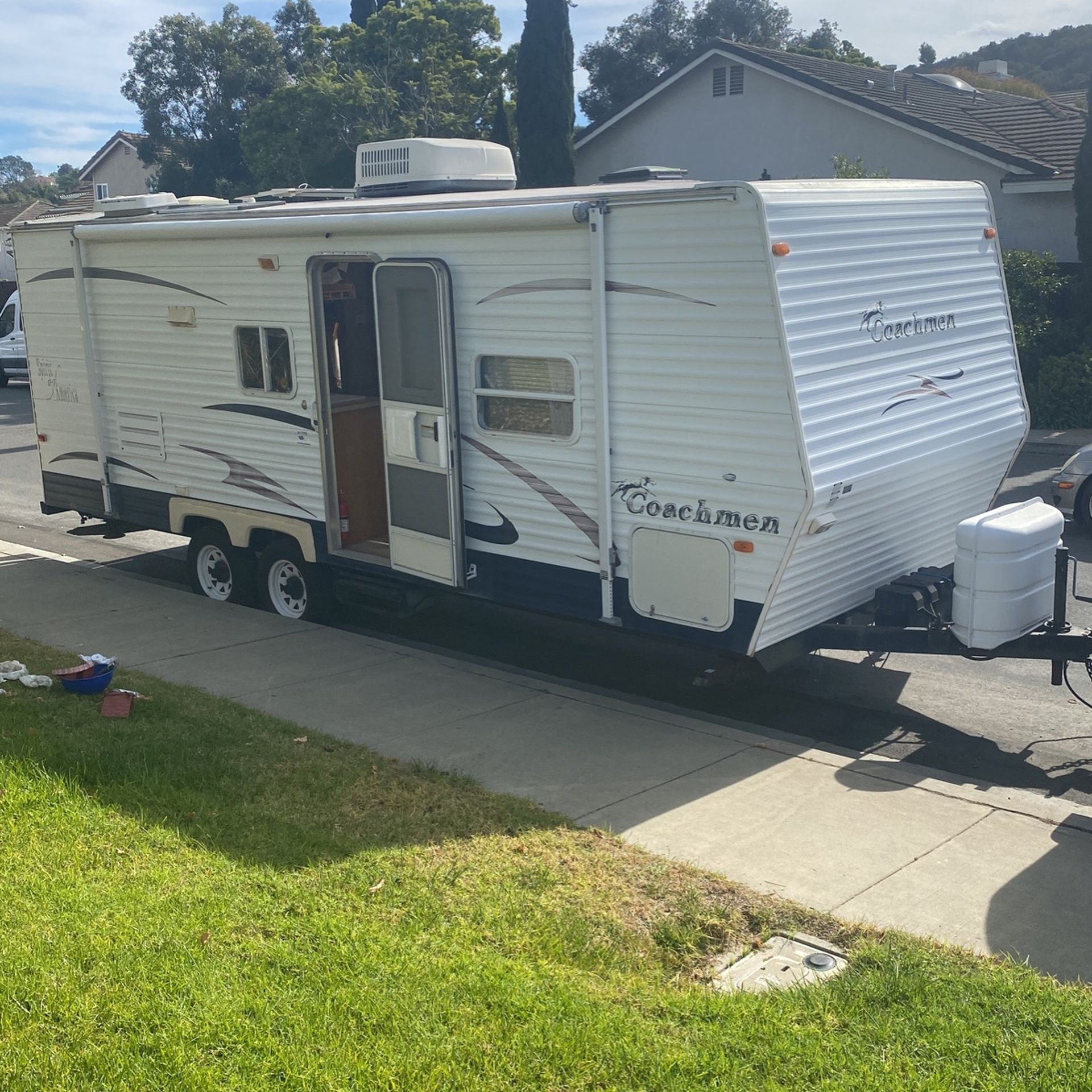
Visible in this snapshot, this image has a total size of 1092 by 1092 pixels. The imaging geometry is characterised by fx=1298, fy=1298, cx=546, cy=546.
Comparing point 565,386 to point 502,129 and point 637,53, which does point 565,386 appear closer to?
point 502,129

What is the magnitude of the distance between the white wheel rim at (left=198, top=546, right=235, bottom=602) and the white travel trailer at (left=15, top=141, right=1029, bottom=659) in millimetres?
27

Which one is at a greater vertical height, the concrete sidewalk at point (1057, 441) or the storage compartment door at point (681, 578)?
the storage compartment door at point (681, 578)

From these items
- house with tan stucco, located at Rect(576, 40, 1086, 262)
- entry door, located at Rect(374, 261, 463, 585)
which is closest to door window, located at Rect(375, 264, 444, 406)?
entry door, located at Rect(374, 261, 463, 585)

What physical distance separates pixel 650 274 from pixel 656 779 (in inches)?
108

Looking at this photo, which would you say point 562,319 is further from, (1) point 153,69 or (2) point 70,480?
(1) point 153,69

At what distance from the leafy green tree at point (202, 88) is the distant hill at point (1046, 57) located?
1384 inches

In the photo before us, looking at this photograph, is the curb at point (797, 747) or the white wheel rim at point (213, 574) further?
the white wheel rim at point (213, 574)

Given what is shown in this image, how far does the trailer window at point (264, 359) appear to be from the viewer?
9.45 metres

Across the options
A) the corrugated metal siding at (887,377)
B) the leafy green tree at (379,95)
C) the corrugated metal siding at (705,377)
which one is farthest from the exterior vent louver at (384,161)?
the leafy green tree at (379,95)

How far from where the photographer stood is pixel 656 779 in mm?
6836

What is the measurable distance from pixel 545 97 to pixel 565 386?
81.1 feet

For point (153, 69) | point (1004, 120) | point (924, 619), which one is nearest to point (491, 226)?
point (924, 619)

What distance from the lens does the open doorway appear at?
9.72m

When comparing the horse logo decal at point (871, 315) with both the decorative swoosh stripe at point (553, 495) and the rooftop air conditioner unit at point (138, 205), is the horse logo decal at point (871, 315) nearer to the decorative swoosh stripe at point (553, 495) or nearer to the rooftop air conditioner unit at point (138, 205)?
the decorative swoosh stripe at point (553, 495)
